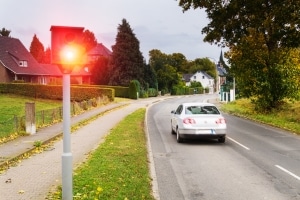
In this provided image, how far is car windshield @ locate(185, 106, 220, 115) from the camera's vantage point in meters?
16.3

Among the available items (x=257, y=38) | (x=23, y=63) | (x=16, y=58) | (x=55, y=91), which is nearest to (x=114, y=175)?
(x=257, y=38)

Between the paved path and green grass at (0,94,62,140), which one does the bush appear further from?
the paved path

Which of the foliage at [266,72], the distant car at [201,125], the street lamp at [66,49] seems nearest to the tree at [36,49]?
the foliage at [266,72]

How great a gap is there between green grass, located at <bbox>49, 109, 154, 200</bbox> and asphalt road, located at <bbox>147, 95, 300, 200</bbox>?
1.44 ft

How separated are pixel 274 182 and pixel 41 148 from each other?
8133 millimetres

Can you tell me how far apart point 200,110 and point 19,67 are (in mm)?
54387

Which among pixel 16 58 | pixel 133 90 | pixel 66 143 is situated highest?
pixel 16 58

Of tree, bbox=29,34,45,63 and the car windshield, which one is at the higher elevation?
tree, bbox=29,34,45,63

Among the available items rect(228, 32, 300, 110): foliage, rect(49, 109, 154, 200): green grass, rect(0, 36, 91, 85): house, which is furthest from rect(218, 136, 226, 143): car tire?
rect(0, 36, 91, 85): house

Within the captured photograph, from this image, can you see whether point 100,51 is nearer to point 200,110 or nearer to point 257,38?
point 257,38

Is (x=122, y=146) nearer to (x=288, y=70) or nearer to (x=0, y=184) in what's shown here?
(x=0, y=184)

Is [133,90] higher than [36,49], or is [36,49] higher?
[36,49]

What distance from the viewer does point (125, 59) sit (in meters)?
71.9

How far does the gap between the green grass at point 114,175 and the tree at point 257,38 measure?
15.3 metres
